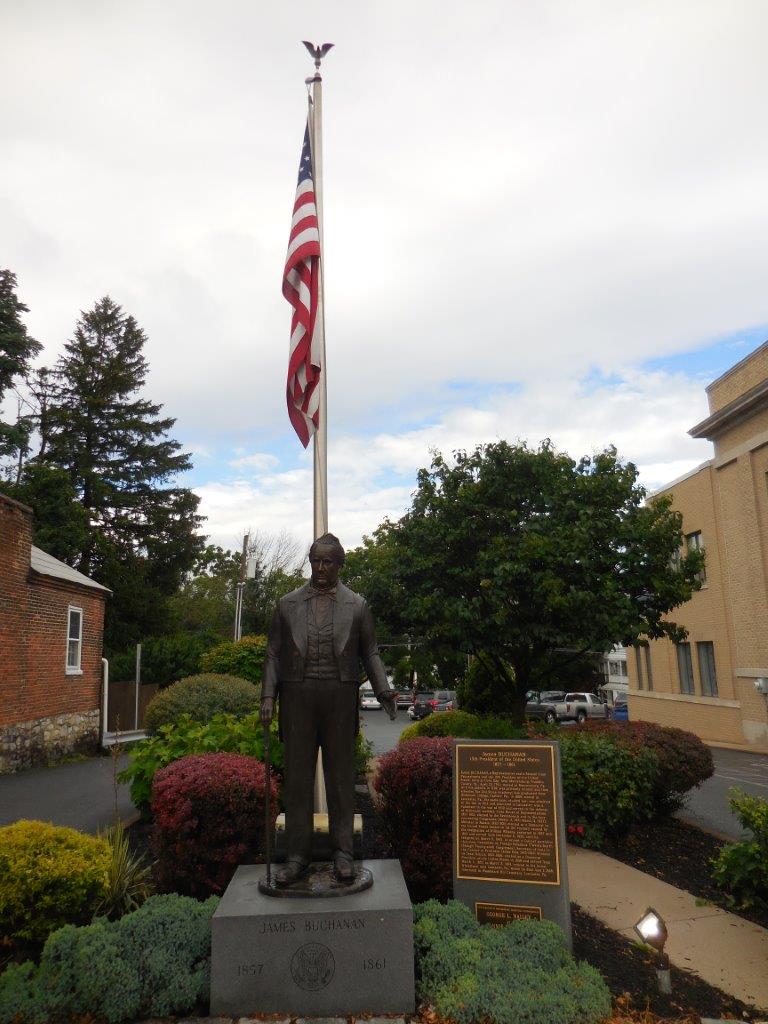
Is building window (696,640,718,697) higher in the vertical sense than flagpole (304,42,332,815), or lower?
lower

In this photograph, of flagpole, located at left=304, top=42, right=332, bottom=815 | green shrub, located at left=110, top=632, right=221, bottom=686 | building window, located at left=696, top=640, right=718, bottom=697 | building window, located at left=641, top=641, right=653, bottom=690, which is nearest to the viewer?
flagpole, located at left=304, top=42, right=332, bottom=815

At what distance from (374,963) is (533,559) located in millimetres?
8941

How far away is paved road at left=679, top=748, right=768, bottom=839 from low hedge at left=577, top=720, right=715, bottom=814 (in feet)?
2.14

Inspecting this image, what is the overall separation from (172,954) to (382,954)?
1.23 m

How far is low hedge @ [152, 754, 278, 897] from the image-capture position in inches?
231

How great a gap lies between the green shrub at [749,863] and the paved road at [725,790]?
159 cm

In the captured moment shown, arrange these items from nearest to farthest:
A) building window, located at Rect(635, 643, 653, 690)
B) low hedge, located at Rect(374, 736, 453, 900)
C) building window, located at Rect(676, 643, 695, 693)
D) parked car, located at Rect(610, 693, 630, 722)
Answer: low hedge, located at Rect(374, 736, 453, 900) < building window, located at Rect(676, 643, 695, 693) < building window, located at Rect(635, 643, 653, 690) < parked car, located at Rect(610, 693, 630, 722)

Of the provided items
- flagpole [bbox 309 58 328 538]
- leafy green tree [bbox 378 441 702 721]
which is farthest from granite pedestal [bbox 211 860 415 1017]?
leafy green tree [bbox 378 441 702 721]

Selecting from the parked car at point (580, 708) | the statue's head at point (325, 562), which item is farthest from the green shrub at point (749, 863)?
the parked car at point (580, 708)

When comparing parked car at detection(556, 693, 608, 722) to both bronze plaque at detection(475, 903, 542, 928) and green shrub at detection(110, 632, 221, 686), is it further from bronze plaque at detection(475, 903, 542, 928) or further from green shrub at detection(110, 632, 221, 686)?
bronze plaque at detection(475, 903, 542, 928)

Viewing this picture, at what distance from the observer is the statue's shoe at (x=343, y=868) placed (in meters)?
4.76

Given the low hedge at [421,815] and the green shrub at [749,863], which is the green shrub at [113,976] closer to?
the low hedge at [421,815]

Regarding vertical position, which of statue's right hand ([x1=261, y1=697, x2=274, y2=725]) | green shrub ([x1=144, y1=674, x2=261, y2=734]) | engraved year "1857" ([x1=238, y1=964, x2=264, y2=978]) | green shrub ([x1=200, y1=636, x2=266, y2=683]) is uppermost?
green shrub ([x1=200, y1=636, x2=266, y2=683])

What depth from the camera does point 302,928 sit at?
4270 mm
